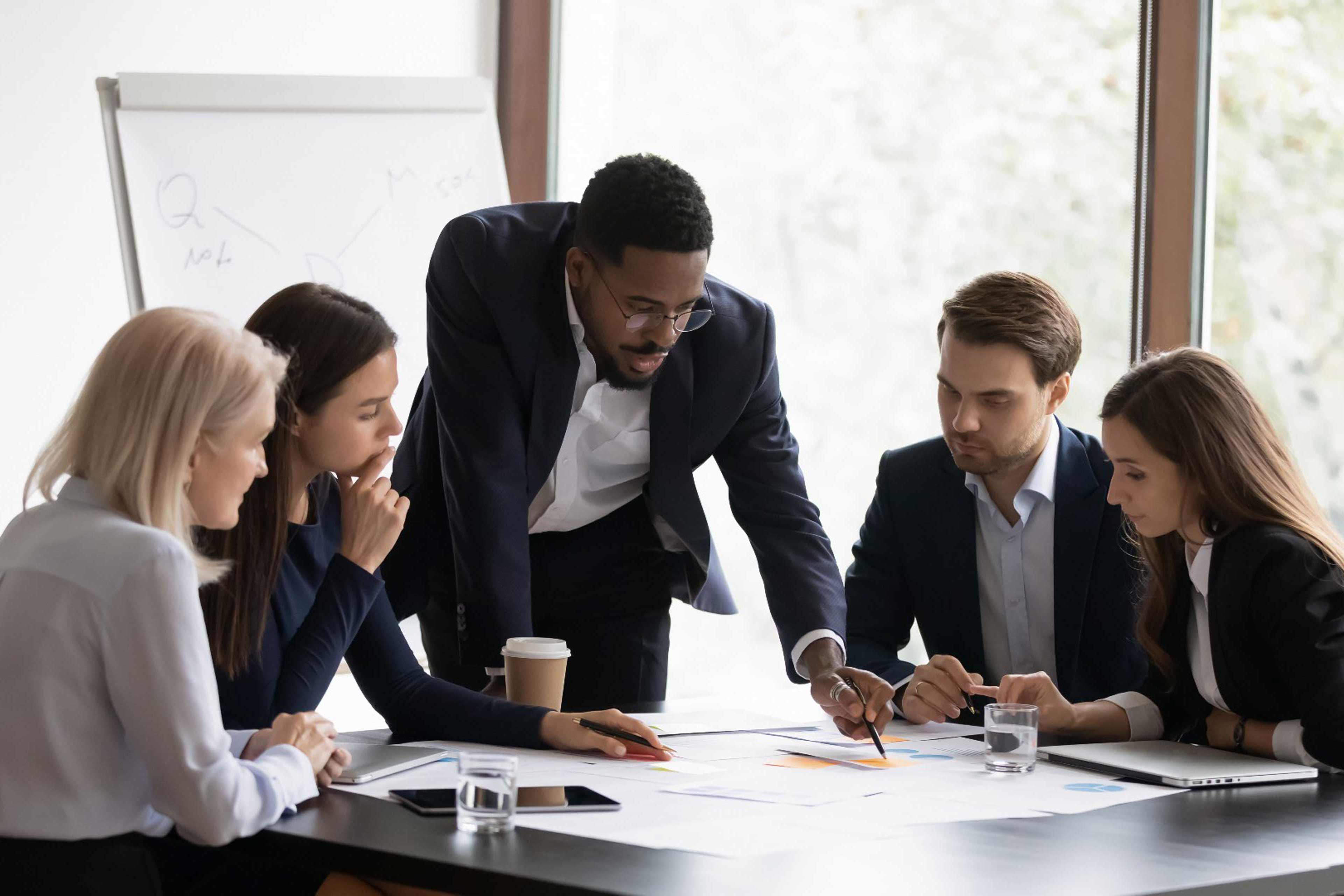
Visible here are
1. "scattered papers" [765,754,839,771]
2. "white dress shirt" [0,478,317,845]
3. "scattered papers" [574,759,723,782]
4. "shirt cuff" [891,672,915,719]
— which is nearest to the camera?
"white dress shirt" [0,478,317,845]

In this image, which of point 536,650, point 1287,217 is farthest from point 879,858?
point 1287,217

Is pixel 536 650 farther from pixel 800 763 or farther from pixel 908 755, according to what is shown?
pixel 908 755

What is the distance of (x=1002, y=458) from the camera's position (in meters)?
2.49

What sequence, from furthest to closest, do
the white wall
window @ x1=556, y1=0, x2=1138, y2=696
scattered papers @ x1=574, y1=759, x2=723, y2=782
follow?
1. window @ x1=556, y1=0, x2=1138, y2=696
2. the white wall
3. scattered papers @ x1=574, y1=759, x2=723, y2=782

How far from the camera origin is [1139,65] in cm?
362

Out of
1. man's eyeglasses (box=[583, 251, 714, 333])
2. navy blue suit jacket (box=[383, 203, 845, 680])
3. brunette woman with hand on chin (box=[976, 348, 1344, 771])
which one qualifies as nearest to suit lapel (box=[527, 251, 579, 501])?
navy blue suit jacket (box=[383, 203, 845, 680])

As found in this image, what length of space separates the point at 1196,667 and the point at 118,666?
1.51 m

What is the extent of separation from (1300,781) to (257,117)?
8.71 ft

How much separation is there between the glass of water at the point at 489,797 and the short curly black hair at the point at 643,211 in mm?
1088

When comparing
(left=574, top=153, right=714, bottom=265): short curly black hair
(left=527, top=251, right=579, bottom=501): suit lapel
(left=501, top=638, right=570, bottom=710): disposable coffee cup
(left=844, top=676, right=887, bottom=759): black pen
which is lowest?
(left=844, top=676, right=887, bottom=759): black pen

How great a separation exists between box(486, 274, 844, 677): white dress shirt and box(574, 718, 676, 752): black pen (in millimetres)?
656

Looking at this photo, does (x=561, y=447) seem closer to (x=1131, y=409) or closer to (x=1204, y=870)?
(x=1131, y=409)

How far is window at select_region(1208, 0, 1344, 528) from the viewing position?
133 inches

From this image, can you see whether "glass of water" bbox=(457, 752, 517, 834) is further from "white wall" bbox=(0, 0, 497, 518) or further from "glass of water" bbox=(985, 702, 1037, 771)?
"white wall" bbox=(0, 0, 497, 518)
